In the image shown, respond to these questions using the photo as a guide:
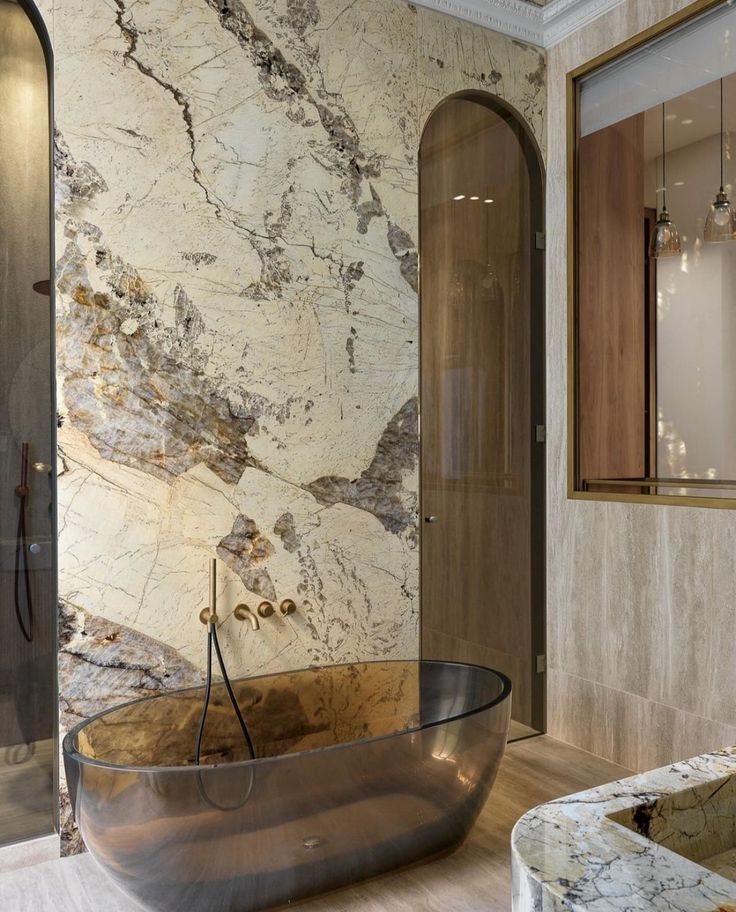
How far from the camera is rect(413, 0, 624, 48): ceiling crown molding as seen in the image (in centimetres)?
312

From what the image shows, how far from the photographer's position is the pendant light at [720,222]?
105 inches

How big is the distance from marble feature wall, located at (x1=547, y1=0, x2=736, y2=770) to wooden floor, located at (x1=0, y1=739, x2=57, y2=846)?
2000 mm

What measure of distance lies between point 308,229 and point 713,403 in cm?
156

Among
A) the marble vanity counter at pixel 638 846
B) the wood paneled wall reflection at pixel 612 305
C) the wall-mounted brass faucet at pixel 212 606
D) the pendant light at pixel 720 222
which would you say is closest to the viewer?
the marble vanity counter at pixel 638 846

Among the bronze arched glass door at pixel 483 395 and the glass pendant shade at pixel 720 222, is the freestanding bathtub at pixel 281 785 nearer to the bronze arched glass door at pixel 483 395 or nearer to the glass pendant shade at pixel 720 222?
the bronze arched glass door at pixel 483 395

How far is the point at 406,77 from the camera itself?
9.94ft

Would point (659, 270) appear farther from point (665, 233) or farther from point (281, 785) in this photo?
point (281, 785)

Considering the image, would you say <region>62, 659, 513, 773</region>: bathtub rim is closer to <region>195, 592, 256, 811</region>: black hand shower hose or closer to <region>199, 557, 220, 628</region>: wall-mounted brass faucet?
<region>195, 592, 256, 811</region>: black hand shower hose

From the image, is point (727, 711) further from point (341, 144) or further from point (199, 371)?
point (341, 144)

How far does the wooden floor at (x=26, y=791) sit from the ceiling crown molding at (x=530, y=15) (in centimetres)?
→ 301

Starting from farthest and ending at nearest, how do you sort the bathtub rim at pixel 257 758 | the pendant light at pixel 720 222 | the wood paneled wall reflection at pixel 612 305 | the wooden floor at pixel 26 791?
the wood paneled wall reflection at pixel 612 305
the pendant light at pixel 720 222
the wooden floor at pixel 26 791
the bathtub rim at pixel 257 758

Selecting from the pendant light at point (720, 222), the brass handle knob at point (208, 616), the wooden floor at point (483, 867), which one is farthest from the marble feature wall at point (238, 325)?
the pendant light at point (720, 222)

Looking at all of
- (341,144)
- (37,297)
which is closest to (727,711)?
(341,144)

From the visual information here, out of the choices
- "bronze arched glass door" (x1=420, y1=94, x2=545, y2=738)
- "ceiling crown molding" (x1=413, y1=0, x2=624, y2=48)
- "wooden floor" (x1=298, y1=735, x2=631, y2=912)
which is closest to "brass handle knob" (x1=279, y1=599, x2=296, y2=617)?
"bronze arched glass door" (x1=420, y1=94, x2=545, y2=738)
